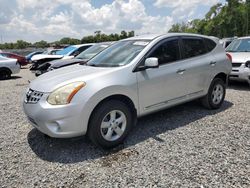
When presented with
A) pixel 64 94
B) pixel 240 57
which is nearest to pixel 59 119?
pixel 64 94

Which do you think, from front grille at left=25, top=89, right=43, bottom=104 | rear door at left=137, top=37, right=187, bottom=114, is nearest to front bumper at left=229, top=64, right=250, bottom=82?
rear door at left=137, top=37, right=187, bottom=114

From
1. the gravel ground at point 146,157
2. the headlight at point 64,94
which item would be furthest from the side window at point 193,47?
the headlight at point 64,94

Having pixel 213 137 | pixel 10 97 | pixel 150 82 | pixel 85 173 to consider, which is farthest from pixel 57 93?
pixel 10 97

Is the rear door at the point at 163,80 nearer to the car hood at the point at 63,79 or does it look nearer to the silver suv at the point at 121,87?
the silver suv at the point at 121,87

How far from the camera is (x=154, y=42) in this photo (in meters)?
4.45

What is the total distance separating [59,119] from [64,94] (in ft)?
1.14

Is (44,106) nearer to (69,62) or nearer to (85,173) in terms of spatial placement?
(85,173)

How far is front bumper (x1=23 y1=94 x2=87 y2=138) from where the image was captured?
342 centimetres

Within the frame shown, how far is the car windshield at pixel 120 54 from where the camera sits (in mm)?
4262

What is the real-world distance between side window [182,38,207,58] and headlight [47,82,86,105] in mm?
2382

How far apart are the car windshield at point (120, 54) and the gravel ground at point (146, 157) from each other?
1.28 m

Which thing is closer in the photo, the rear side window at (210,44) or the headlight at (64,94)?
the headlight at (64,94)

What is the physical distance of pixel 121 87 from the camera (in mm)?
3818

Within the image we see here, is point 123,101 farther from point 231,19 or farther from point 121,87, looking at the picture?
point 231,19
